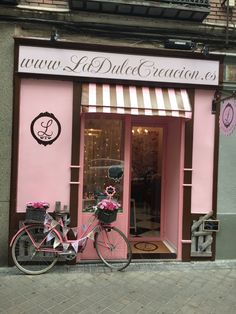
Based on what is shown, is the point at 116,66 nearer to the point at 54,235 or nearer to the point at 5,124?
the point at 5,124

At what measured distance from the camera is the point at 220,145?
21.2 feet

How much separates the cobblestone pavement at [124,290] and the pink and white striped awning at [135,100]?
2440mm

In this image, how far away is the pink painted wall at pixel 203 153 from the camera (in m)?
6.41

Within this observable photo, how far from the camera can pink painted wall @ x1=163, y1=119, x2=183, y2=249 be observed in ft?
21.6

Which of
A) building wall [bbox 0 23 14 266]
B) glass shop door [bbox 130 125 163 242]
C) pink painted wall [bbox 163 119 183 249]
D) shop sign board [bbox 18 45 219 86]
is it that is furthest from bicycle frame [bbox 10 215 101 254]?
shop sign board [bbox 18 45 219 86]

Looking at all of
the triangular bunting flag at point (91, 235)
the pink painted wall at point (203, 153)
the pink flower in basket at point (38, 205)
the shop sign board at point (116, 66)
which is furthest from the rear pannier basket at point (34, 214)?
the pink painted wall at point (203, 153)

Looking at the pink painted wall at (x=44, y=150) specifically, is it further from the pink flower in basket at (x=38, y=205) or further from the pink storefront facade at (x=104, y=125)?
the pink flower in basket at (x=38, y=205)

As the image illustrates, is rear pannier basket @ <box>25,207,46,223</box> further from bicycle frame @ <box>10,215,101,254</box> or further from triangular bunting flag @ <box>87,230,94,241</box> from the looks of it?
triangular bunting flag @ <box>87,230,94,241</box>

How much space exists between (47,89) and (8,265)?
280 centimetres

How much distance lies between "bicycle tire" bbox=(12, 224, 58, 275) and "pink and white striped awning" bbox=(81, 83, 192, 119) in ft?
6.52

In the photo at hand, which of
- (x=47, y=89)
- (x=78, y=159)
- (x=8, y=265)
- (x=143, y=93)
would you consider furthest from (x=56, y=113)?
(x=8, y=265)

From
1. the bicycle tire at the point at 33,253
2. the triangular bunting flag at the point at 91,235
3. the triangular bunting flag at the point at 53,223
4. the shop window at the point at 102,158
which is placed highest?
the shop window at the point at 102,158

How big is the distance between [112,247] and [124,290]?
1071 mm

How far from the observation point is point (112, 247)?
6.11 meters
